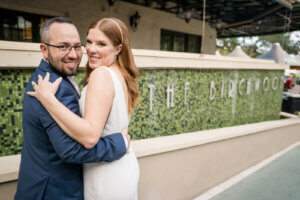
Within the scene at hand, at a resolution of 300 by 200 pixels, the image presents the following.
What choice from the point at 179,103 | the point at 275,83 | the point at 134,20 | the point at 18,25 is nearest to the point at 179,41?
the point at 134,20

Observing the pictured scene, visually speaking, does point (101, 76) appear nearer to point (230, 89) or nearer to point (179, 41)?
point (230, 89)

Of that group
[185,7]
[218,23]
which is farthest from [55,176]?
[218,23]

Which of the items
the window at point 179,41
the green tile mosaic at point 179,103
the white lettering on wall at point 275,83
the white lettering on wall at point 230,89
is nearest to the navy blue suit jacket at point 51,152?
the green tile mosaic at point 179,103

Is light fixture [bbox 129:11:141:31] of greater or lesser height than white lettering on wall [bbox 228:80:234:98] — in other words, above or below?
above

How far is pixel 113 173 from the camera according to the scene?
1.35m

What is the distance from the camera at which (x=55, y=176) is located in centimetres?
121

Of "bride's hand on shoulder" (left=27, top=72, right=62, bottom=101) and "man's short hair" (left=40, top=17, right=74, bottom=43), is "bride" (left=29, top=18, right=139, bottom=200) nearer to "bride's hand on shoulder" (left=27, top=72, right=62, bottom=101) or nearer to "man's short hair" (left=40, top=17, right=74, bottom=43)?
"bride's hand on shoulder" (left=27, top=72, right=62, bottom=101)

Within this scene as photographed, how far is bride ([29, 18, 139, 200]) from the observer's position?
110 cm

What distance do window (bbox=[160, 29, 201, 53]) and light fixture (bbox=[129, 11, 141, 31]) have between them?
5.51ft

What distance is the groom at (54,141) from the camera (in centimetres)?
110

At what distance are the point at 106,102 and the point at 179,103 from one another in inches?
87.3

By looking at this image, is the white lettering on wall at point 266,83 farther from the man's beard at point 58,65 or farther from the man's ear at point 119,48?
the man's beard at point 58,65

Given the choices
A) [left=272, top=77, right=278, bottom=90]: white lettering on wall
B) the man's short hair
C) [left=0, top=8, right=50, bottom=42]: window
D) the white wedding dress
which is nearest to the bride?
the white wedding dress

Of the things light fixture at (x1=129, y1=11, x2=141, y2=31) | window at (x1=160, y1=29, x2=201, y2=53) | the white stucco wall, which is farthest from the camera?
window at (x1=160, y1=29, x2=201, y2=53)
